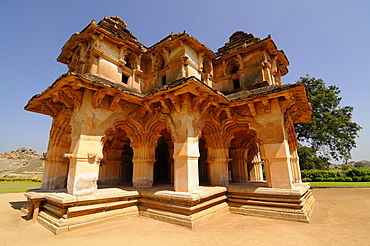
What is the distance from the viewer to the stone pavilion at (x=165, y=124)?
6.18 m

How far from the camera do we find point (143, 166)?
8.31 metres

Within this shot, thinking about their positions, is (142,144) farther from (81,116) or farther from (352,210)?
(352,210)

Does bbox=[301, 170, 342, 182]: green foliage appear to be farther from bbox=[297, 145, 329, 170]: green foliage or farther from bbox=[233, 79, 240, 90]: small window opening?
bbox=[233, 79, 240, 90]: small window opening

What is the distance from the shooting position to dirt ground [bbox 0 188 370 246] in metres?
4.30

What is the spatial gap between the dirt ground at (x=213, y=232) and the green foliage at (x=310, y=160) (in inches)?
772

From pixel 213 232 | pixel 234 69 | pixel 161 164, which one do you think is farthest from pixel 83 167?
pixel 234 69

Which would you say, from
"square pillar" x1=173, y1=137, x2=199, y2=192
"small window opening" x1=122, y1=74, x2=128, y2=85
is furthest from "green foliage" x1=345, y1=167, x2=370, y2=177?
"small window opening" x1=122, y1=74, x2=128, y2=85

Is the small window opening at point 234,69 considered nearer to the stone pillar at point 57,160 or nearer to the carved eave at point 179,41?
the carved eave at point 179,41

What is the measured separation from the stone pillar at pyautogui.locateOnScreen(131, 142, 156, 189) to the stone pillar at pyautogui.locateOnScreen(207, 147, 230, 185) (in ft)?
9.63

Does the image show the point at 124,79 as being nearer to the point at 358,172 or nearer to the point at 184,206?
the point at 184,206

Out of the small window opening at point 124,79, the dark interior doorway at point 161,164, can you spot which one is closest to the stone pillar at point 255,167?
the dark interior doorway at point 161,164

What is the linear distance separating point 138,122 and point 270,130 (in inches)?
231

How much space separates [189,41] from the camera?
8.79 meters

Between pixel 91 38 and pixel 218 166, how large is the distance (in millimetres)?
8630
